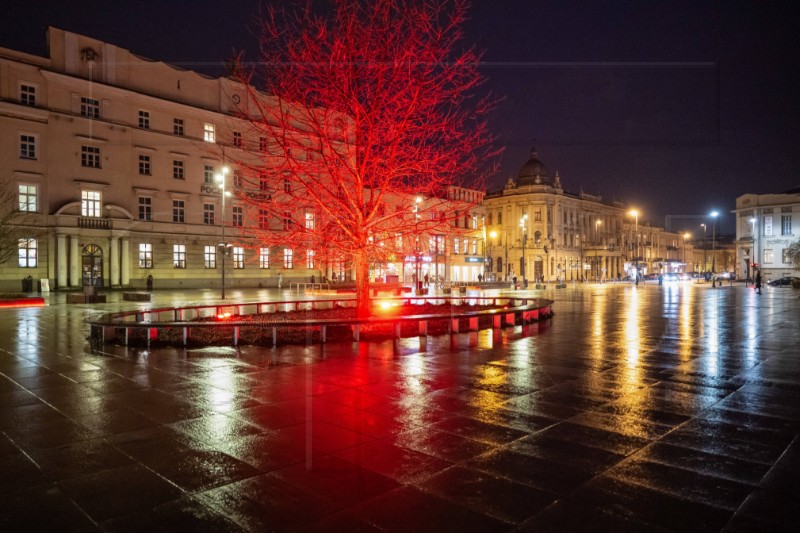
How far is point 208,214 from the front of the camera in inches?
2055

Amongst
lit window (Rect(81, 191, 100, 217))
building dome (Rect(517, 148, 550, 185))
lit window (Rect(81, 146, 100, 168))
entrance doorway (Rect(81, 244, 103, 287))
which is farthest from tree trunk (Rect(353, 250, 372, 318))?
building dome (Rect(517, 148, 550, 185))

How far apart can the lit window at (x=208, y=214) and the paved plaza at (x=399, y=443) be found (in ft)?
139

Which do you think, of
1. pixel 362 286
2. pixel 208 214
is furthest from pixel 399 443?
pixel 208 214

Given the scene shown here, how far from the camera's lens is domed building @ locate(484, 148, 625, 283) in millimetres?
98250

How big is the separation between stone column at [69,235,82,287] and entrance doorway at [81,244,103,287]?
3.19ft

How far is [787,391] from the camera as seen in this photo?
8227 millimetres

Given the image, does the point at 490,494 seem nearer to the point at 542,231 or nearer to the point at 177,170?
the point at 177,170

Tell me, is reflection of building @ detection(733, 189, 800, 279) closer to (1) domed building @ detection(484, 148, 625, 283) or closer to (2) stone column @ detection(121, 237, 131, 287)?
(1) domed building @ detection(484, 148, 625, 283)

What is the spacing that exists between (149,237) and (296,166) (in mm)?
36385

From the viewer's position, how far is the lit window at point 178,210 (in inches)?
1946

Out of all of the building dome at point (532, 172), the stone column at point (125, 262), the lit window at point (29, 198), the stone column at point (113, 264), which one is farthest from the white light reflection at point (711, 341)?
the building dome at point (532, 172)

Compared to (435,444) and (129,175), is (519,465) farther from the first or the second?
(129,175)

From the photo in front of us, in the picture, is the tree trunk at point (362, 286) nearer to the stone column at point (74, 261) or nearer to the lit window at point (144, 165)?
the stone column at point (74, 261)

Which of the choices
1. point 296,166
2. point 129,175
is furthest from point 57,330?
point 129,175
